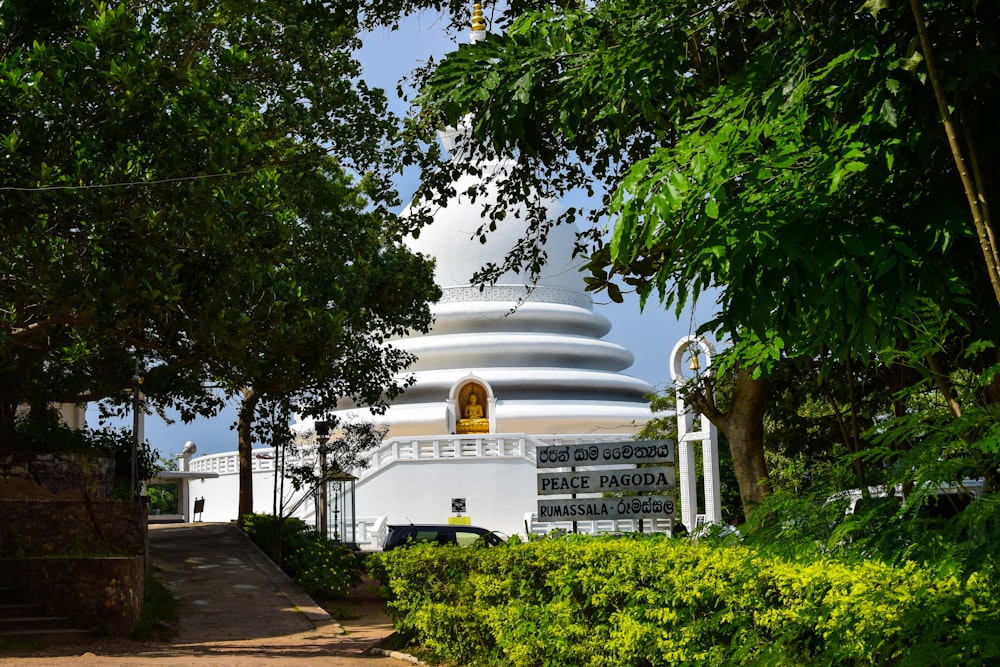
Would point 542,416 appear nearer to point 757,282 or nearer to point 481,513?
point 481,513

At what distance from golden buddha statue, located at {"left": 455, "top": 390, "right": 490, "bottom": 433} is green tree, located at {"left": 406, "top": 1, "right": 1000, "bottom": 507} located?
28.0 m

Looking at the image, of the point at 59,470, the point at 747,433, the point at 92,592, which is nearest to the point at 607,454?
the point at 747,433

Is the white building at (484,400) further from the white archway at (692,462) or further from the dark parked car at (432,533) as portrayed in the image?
the dark parked car at (432,533)

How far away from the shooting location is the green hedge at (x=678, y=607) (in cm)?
386

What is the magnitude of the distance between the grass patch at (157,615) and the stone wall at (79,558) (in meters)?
0.17

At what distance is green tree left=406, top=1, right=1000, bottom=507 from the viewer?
386cm

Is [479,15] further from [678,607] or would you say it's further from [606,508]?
[678,607]

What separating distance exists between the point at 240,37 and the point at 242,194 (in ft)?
16.0

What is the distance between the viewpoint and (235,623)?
1353 centimetres

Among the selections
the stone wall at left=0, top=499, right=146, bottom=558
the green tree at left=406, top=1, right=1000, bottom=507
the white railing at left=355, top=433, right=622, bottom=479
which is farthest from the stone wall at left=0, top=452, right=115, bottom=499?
the green tree at left=406, top=1, right=1000, bottom=507

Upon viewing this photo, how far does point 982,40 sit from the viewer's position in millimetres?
4016

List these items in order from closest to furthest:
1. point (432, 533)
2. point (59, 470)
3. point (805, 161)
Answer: point (805, 161) < point (59, 470) < point (432, 533)

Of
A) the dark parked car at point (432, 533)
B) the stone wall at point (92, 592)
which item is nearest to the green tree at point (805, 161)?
the stone wall at point (92, 592)

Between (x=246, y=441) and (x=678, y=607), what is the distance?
1789 cm
